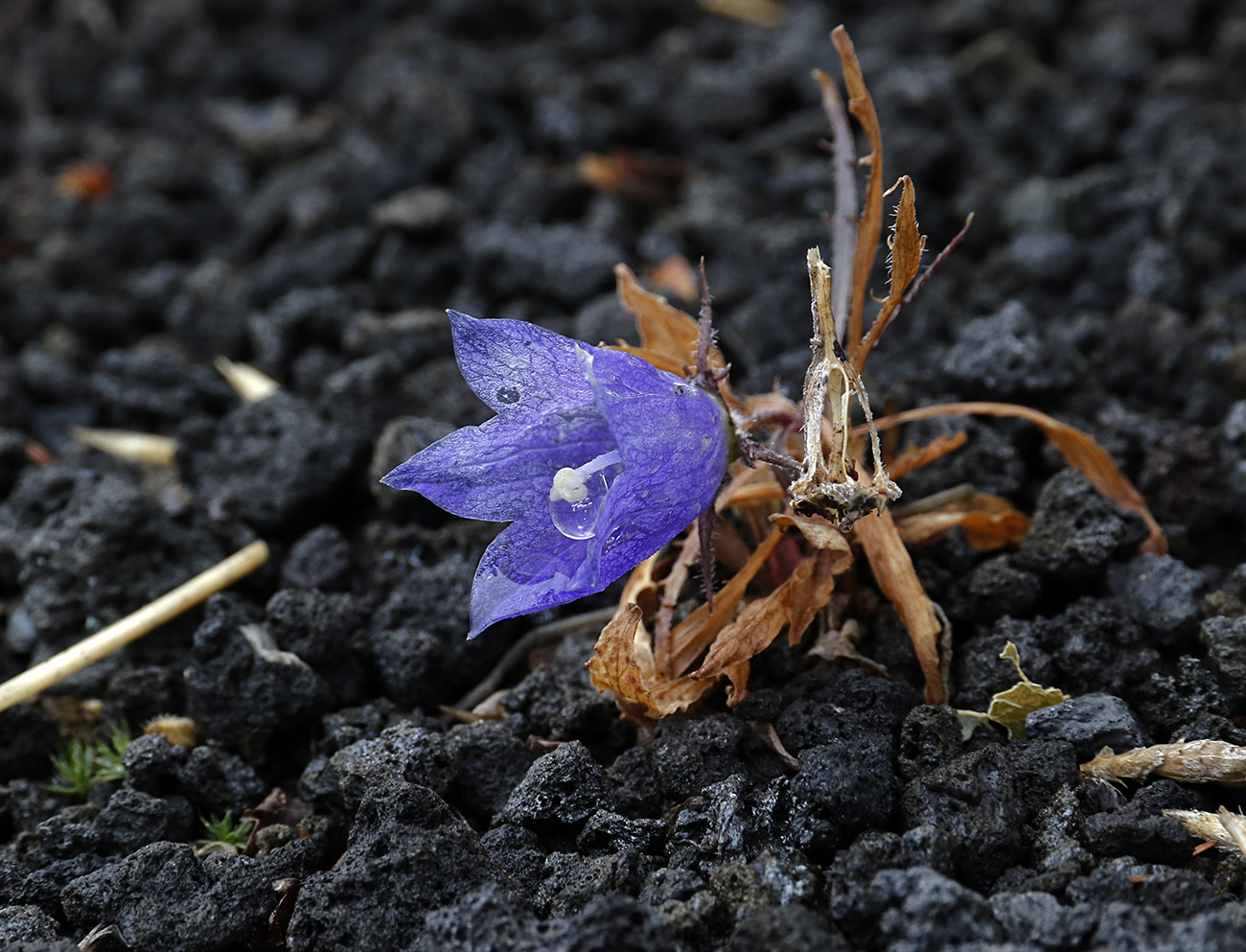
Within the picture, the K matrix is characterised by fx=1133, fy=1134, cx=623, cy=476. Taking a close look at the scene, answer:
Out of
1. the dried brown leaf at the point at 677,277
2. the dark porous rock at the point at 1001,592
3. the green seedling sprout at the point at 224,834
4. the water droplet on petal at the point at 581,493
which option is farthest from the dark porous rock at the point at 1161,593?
the green seedling sprout at the point at 224,834

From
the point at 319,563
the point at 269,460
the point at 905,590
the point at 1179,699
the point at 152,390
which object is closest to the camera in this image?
the point at 1179,699

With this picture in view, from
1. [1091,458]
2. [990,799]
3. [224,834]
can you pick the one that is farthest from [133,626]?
[1091,458]

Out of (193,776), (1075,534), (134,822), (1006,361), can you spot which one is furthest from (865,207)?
(134,822)

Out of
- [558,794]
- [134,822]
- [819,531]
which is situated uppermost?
[819,531]

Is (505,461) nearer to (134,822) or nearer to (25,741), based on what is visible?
(134,822)

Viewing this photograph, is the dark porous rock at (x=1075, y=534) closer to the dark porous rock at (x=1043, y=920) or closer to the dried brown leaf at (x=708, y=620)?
the dried brown leaf at (x=708, y=620)

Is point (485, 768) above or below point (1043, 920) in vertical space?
below

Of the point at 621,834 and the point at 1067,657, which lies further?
the point at 1067,657

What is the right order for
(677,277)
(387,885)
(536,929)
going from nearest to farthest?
1. (536,929)
2. (387,885)
3. (677,277)
